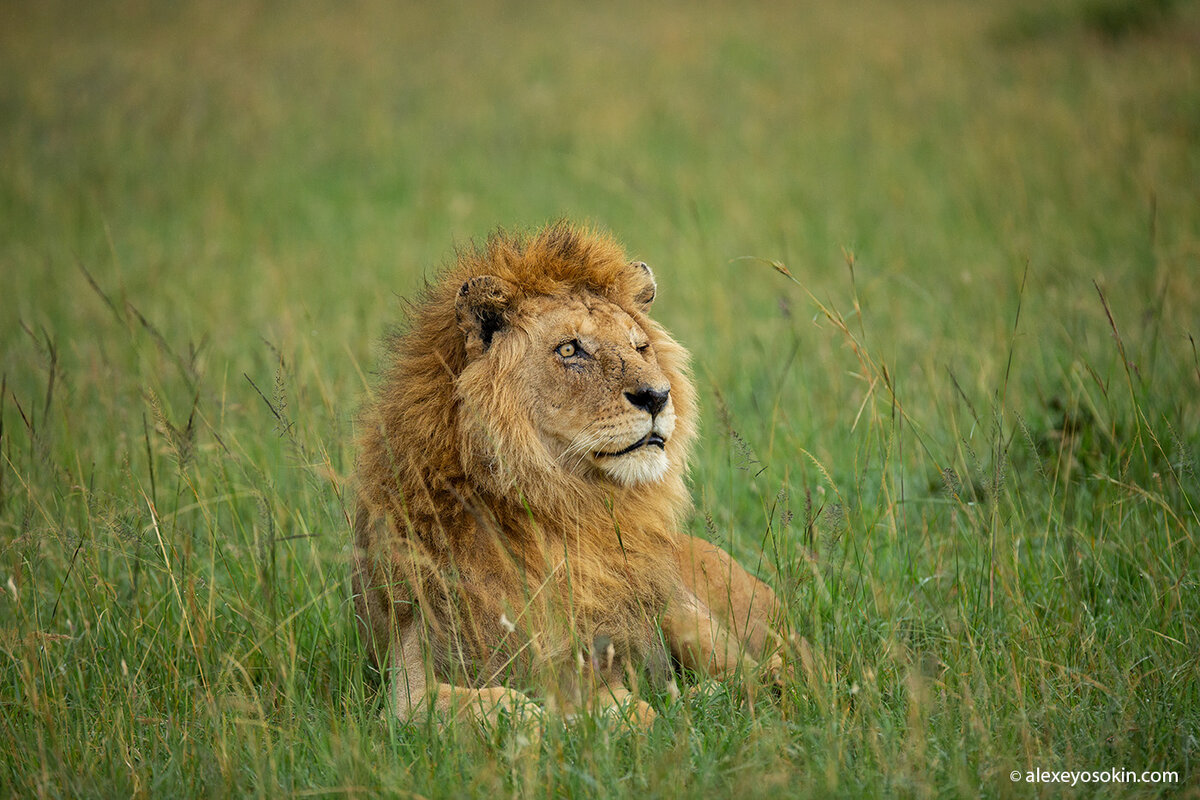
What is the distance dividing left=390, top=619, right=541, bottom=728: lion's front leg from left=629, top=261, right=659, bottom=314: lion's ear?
1418mm

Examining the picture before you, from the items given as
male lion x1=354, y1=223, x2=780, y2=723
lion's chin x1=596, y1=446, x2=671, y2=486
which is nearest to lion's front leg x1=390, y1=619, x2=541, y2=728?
male lion x1=354, y1=223, x2=780, y2=723

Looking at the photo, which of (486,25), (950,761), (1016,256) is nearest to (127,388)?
(950,761)

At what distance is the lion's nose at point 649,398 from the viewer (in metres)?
3.29

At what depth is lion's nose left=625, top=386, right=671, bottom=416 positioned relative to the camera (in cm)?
329

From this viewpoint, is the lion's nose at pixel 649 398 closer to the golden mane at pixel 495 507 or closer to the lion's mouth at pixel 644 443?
the lion's mouth at pixel 644 443

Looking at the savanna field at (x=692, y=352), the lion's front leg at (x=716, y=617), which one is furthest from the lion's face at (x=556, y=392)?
the savanna field at (x=692, y=352)

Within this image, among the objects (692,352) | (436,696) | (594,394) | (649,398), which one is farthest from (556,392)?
(692,352)

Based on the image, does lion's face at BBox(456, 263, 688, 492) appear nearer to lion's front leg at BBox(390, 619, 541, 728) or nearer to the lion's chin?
the lion's chin

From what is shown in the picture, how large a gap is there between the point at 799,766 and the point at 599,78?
1499cm

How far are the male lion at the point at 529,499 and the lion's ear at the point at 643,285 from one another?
113mm

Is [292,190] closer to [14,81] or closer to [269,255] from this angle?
[269,255]

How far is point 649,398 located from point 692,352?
406 centimetres

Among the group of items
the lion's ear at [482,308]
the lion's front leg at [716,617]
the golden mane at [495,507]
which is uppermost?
the lion's ear at [482,308]

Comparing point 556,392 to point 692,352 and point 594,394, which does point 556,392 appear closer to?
point 594,394
